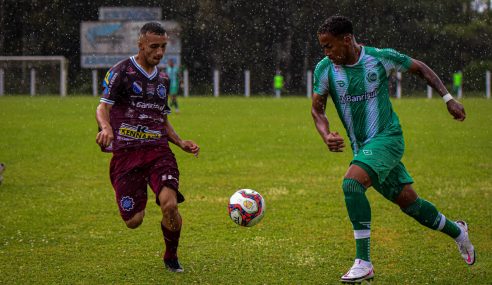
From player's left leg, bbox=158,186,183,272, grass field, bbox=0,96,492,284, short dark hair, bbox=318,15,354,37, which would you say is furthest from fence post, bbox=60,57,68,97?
short dark hair, bbox=318,15,354,37

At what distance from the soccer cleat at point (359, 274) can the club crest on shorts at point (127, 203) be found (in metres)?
1.82

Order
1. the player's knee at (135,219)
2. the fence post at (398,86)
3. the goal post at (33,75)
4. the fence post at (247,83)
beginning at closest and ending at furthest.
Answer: the player's knee at (135,219)
the fence post at (398,86)
the goal post at (33,75)
the fence post at (247,83)

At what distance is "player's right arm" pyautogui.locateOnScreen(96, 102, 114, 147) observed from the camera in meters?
5.75

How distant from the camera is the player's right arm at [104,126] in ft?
18.9

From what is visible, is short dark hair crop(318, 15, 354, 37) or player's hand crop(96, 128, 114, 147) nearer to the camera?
player's hand crop(96, 128, 114, 147)

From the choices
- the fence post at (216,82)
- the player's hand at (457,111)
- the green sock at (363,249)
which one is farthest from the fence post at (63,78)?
the green sock at (363,249)

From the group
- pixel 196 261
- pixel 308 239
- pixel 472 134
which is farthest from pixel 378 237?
pixel 472 134

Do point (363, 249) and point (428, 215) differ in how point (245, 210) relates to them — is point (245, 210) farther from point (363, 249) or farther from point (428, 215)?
point (428, 215)

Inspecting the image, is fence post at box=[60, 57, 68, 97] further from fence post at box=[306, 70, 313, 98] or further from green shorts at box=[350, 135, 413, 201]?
green shorts at box=[350, 135, 413, 201]

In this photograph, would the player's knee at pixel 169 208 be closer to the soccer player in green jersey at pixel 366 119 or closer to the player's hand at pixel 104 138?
the player's hand at pixel 104 138

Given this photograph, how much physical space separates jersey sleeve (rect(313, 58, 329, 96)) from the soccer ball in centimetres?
105

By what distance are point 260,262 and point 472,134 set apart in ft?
46.5

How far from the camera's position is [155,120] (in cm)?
649

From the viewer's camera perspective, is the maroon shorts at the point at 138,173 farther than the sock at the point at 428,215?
Yes
